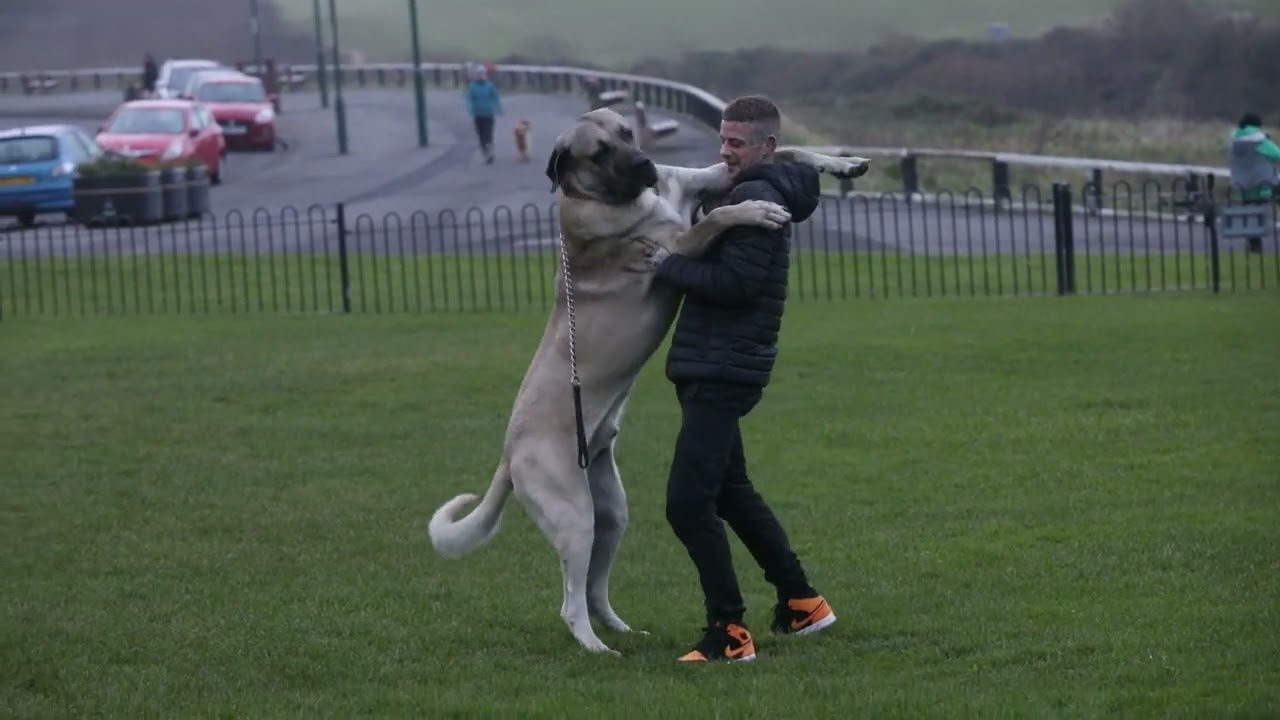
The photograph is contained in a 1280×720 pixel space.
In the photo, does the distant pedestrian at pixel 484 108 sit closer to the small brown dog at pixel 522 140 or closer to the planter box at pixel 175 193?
the small brown dog at pixel 522 140

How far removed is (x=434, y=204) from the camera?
31969 mm

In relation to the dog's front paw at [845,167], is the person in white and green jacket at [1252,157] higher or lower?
lower

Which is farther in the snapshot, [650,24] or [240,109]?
[650,24]

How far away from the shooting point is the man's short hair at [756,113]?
6852mm

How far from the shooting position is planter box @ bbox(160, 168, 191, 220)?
29.0 meters

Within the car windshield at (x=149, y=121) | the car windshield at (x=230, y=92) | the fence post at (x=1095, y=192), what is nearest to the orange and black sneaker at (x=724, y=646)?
the fence post at (x=1095, y=192)

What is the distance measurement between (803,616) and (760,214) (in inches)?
67.5

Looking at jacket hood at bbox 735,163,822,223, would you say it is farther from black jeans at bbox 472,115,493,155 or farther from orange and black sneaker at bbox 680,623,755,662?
black jeans at bbox 472,115,493,155

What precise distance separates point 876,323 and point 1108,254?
681 cm

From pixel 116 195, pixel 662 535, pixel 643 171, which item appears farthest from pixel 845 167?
pixel 116 195

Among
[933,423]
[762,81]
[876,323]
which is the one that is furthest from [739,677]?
[762,81]

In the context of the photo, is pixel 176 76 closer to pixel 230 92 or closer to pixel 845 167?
pixel 230 92

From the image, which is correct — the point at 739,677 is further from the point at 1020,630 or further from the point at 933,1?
the point at 933,1

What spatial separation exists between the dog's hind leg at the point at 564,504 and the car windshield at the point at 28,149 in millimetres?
25161
